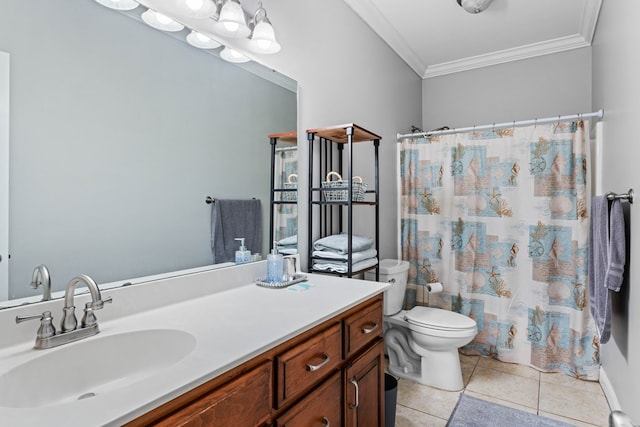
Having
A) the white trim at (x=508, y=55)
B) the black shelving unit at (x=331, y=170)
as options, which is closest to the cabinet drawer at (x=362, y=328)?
the black shelving unit at (x=331, y=170)

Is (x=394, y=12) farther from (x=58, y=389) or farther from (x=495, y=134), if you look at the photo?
(x=58, y=389)

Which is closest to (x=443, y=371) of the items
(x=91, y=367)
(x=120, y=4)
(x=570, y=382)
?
(x=570, y=382)

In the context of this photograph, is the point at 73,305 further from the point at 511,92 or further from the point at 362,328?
the point at 511,92

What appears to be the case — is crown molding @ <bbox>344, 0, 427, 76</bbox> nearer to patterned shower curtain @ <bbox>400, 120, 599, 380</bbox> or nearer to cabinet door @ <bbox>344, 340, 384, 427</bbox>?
patterned shower curtain @ <bbox>400, 120, 599, 380</bbox>

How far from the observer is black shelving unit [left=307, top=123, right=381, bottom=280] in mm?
1882

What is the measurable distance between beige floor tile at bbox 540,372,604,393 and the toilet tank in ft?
3.48

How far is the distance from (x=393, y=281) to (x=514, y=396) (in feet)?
3.19

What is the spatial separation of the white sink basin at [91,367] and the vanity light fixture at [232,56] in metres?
1.12

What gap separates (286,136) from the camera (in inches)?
72.4

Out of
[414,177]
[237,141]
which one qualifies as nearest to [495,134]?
[414,177]

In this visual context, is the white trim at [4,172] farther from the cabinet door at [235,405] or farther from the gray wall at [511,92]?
the gray wall at [511,92]

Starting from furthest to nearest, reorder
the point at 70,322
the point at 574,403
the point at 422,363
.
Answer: the point at 422,363
the point at 574,403
the point at 70,322

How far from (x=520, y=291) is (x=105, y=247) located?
2.62 m

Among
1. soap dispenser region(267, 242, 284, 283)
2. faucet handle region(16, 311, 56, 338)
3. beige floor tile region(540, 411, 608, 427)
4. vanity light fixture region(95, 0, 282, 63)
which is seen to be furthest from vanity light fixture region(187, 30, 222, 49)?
beige floor tile region(540, 411, 608, 427)
